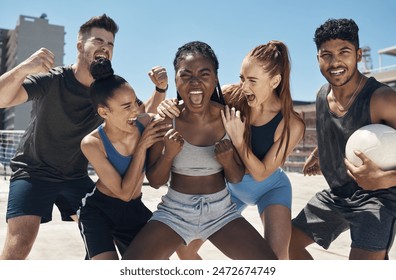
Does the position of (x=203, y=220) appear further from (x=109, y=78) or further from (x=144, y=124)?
(x=109, y=78)

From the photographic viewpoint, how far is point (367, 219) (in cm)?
290

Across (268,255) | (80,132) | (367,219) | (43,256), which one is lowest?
(43,256)

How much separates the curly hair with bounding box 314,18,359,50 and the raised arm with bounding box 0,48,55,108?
1.90 m

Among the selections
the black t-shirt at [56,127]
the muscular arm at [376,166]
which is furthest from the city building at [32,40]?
the muscular arm at [376,166]

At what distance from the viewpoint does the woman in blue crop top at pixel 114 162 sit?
8.82 feet

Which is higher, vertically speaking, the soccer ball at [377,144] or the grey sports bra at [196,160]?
the soccer ball at [377,144]

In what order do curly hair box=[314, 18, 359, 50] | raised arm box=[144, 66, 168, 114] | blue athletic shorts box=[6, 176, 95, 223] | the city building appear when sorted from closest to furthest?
curly hair box=[314, 18, 359, 50], raised arm box=[144, 66, 168, 114], blue athletic shorts box=[6, 176, 95, 223], the city building

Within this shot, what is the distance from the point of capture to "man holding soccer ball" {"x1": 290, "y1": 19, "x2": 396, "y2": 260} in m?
2.85

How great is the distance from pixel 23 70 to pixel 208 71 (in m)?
1.29

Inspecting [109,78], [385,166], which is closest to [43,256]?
[109,78]

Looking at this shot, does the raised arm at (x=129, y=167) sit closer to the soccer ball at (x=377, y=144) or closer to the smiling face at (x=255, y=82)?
the smiling face at (x=255, y=82)

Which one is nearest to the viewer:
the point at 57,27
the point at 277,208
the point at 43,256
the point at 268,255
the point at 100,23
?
the point at 268,255

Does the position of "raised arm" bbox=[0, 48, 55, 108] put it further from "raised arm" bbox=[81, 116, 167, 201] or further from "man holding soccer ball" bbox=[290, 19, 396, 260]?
"man holding soccer ball" bbox=[290, 19, 396, 260]

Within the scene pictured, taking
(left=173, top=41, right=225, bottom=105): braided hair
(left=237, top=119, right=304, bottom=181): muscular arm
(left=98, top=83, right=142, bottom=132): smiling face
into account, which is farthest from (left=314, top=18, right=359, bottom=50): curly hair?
(left=98, top=83, right=142, bottom=132): smiling face
